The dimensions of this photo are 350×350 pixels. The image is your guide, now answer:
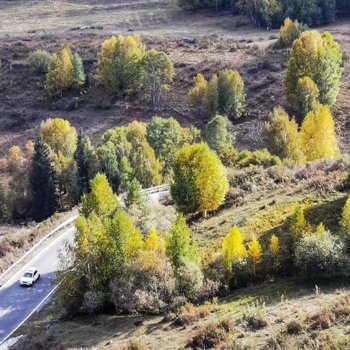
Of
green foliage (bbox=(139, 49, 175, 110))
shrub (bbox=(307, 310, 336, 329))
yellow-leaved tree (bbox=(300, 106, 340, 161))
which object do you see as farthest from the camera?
green foliage (bbox=(139, 49, 175, 110))

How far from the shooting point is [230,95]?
328 feet

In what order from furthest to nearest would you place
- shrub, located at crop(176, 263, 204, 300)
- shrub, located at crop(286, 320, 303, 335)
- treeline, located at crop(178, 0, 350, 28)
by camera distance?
1. treeline, located at crop(178, 0, 350, 28)
2. shrub, located at crop(176, 263, 204, 300)
3. shrub, located at crop(286, 320, 303, 335)

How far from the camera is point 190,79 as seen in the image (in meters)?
117

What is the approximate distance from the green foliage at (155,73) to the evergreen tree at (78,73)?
1520cm

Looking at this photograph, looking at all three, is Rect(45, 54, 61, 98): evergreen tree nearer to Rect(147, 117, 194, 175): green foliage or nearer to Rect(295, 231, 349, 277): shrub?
Rect(147, 117, 194, 175): green foliage

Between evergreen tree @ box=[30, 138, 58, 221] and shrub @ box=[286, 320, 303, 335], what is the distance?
57.2 meters

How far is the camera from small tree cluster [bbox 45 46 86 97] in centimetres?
11819

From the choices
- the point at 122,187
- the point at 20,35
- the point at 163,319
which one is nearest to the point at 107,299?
the point at 163,319

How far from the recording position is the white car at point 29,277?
44500mm

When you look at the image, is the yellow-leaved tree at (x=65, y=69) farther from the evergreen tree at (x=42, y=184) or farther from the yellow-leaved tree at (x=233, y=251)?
the yellow-leaved tree at (x=233, y=251)

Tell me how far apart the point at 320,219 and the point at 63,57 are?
3537 inches

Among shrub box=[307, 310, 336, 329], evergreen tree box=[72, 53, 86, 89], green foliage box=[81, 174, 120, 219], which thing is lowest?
shrub box=[307, 310, 336, 329]

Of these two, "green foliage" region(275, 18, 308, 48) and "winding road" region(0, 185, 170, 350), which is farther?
"green foliage" region(275, 18, 308, 48)

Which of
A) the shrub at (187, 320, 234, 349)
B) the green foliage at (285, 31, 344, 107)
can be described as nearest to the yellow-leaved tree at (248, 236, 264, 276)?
the shrub at (187, 320, 234, 349)
